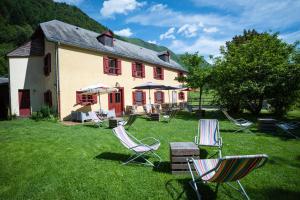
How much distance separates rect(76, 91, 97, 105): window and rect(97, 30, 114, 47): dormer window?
466 cm

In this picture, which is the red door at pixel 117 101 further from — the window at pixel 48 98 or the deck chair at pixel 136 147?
the deck chair at pixel 136 147

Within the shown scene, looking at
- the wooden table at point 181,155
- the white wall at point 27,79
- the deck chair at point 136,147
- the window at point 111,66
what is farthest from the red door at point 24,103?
the wooden table at point 181,155

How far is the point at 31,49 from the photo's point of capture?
15.7 metres

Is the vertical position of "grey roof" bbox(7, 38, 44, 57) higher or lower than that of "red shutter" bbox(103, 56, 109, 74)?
higher

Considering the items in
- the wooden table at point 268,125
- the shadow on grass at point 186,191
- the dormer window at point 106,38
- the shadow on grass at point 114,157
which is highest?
the dormer window at point 106,38

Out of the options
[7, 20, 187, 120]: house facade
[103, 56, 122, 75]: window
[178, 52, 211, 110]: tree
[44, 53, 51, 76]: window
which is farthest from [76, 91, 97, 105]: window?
[178, 52, 211, 110]: tree

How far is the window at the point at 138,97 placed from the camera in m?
18.8

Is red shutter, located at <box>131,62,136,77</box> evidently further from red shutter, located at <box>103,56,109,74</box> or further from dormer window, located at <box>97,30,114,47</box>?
red shutter, located at <box>103,56,109,74</box>

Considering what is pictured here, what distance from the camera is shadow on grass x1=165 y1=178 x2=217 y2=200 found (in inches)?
136

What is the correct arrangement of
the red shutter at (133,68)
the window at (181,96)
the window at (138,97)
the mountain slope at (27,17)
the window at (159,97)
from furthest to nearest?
the mountain slope at (27,17)
the window at (181,96)
the window at (159,97)
the window at (138,97)
the red shutter at (133,68)

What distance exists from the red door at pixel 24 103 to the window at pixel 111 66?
569 centimetres

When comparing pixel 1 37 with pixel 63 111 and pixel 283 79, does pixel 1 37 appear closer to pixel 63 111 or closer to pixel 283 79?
pixel 63 111

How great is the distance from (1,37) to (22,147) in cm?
4080

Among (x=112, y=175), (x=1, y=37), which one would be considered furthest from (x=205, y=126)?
(x=1, y=37)
